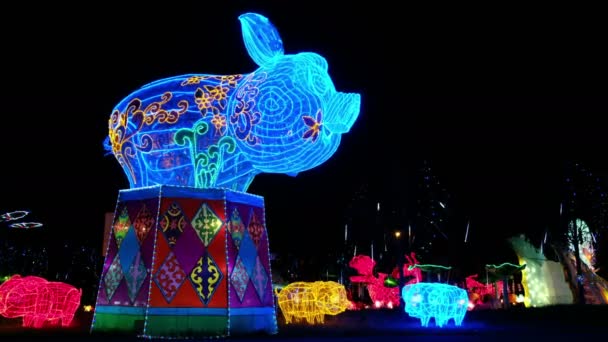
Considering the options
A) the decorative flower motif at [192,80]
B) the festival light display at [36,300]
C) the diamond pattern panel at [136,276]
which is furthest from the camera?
the festival light display at [36,300]

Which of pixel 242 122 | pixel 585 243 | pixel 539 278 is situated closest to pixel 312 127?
pixel 242 122

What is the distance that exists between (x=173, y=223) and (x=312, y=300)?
584 cm

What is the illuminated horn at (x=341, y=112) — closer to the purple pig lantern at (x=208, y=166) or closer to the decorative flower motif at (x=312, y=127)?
the purple pig lantern at (x=208, y=166)

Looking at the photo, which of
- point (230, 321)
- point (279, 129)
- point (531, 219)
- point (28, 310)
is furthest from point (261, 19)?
point (531, 219)

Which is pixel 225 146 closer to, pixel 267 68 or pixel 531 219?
pixel 267 68

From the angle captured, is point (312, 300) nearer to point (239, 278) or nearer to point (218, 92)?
point (239, 278)

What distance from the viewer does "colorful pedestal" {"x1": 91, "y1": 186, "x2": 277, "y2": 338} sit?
41.2ft

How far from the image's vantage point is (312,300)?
17328 millimetres

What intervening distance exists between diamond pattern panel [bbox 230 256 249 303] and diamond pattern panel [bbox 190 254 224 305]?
13.4 inches

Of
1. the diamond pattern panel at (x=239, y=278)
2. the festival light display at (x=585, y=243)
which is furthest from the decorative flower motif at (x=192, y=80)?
the festival light display at (x=585, y=243)

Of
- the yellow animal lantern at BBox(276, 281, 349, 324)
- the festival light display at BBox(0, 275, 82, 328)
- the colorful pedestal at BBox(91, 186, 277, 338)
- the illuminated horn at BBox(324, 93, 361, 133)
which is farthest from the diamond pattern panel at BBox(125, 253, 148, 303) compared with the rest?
the yellow animal lantern at BBox(276, 281, 349, 324)

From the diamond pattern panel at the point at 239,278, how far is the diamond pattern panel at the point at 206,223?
84 cm

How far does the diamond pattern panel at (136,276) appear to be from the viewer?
1286 centimetres

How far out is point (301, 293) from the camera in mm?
17422
